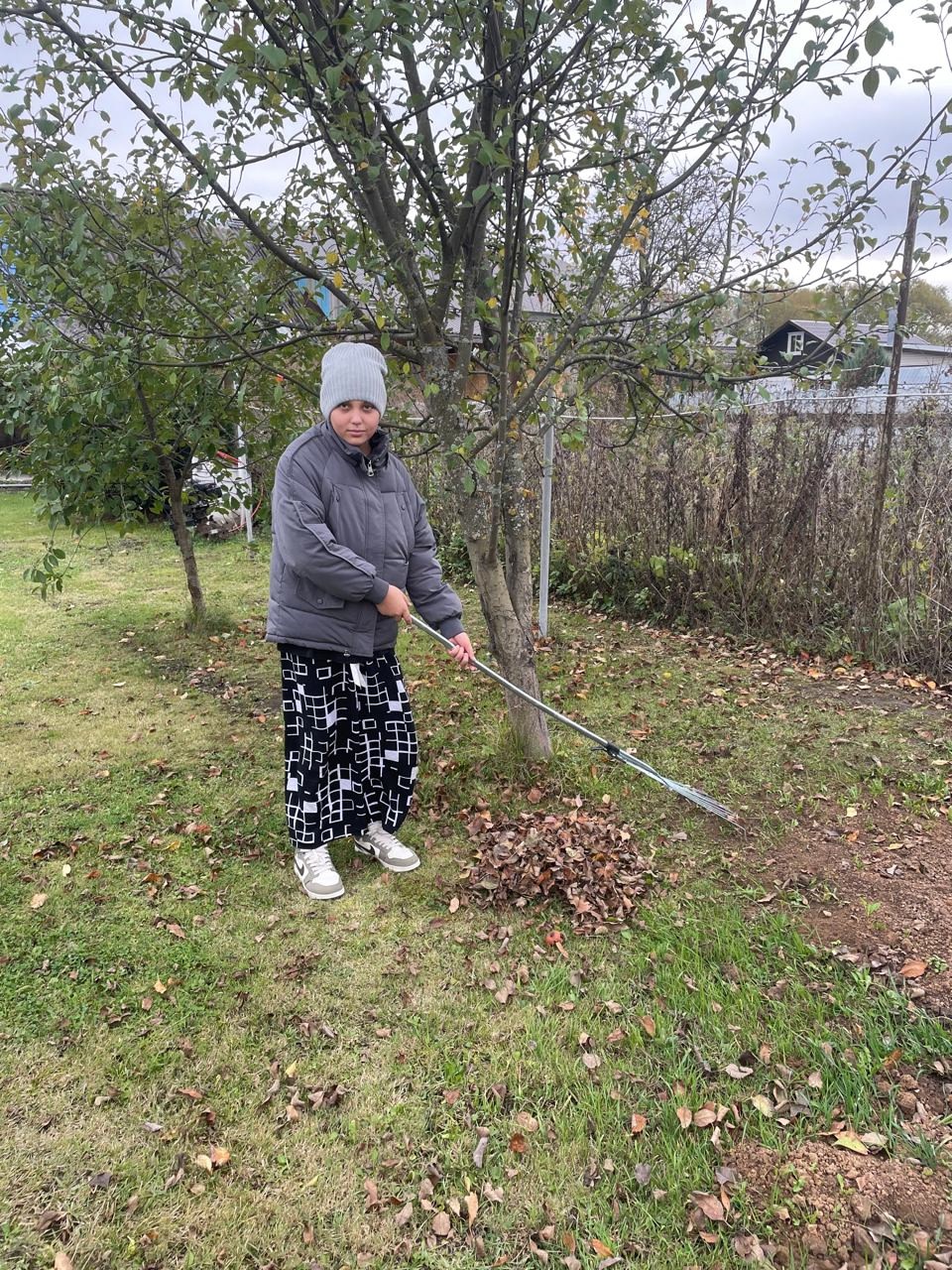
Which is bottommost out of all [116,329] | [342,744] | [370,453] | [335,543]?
[342,744]

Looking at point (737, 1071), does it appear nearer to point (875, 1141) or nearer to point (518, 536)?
point (875, 1141)

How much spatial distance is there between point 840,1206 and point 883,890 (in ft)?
4.28

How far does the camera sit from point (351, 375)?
270 cm

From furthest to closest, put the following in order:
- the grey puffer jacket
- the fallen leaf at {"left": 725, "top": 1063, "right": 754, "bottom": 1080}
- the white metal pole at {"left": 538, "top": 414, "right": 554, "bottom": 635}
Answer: the white metal pole at {"left": 538, "top": 414, "right": 554, "bottom": 635}
the grey puffer jacket
the fallen leaf at {"left": 725, "top": 1063, "right": 754, "bottom": 1080}

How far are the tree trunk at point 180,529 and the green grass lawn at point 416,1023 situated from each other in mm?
2504

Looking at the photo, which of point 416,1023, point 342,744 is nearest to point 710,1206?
point 416,1023

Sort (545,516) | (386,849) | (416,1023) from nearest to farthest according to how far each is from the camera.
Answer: (416,1023), (386,849), (545,516)

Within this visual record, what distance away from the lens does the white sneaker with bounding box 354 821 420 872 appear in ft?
10.5

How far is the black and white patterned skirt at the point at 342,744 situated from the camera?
295 cm

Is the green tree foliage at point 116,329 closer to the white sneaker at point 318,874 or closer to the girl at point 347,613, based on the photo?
the girl at point 347,613

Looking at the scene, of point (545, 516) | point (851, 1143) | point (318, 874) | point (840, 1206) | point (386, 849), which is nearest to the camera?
point (840, 1206)

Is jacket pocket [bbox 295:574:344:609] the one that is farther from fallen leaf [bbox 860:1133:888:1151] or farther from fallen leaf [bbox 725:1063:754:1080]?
fallen leaf [bbox 860:1133:888:1151]

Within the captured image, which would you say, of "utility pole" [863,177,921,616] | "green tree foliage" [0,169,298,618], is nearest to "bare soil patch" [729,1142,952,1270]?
"green tree foliage" [0,169,298,618]

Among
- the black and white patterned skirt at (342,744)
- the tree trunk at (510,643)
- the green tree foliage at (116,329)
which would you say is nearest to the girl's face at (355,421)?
the green tree foliage at (116,329)
